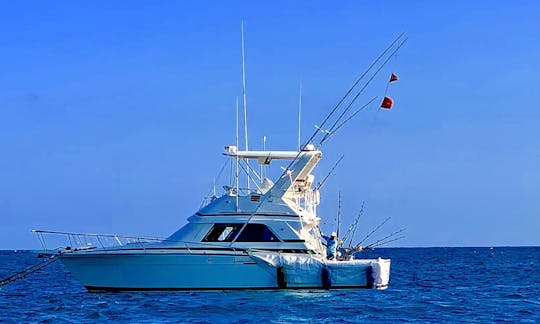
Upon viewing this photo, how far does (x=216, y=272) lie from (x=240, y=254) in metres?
0.92

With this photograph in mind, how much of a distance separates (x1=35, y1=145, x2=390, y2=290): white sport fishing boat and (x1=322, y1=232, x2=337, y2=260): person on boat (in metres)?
0.23

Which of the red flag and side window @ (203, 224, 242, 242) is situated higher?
the red flag

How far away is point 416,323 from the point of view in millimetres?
25031

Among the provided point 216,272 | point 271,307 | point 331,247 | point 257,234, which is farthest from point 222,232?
point 271,307

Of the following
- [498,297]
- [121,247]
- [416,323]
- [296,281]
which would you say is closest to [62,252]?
[121,247]

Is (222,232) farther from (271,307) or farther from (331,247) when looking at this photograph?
(271,307)

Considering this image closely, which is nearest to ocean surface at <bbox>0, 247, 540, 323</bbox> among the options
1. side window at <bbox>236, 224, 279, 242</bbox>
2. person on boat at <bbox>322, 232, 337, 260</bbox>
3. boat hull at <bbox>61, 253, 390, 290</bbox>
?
boat hull at <bbox>61, 253, 390, 290</bbox>

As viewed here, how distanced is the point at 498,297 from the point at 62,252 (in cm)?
1512

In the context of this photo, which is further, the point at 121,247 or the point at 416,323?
the point at 121,247

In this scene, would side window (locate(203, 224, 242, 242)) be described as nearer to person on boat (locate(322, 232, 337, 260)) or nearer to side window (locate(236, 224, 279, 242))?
side window (locate(236, 224, 279, 242))

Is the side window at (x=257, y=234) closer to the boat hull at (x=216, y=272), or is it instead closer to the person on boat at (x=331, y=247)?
the boat hull at (x=216, y=272)

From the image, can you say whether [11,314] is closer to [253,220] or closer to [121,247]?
[121,247]

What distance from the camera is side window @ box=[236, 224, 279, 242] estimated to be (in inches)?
1203

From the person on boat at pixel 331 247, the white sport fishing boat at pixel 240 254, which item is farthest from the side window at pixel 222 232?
the person on boat at pixel 331 247
